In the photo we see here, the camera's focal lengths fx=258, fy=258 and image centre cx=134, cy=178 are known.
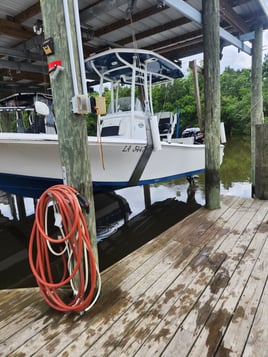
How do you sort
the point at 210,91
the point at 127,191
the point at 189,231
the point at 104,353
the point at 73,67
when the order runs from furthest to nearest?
the point at 127,191 < the point at 210,91 < the point at 189,231 < the point at 73,67 < the point at 104,353

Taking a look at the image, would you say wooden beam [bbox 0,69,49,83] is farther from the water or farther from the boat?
the water

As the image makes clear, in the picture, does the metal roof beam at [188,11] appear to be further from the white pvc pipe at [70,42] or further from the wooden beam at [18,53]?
the wooden beam at [18,53]

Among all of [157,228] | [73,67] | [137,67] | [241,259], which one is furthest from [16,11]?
[241,259]

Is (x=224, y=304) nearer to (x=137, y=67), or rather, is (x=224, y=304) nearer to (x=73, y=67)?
(x=73, y=67)

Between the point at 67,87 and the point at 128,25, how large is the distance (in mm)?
3309

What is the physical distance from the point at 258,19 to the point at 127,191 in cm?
454

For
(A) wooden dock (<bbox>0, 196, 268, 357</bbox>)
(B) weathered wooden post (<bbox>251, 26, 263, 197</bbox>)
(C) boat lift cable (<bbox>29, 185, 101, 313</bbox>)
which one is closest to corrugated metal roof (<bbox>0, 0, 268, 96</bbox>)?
(B) weathered wooden post (<bbox>251, 26, 263, 197</bbox>)

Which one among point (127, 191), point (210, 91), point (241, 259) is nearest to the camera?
point (241, 259)

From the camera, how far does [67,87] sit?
65.7 inches

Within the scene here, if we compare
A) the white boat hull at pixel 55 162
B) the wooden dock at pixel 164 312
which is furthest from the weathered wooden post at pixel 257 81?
the wooden dock at pixel 164 312

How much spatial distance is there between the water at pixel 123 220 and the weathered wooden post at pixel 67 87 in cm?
181

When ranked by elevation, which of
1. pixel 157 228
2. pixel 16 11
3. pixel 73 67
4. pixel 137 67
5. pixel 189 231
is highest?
pixel 16 11

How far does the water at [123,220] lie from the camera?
3.35 m

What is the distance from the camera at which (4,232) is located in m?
4.33
